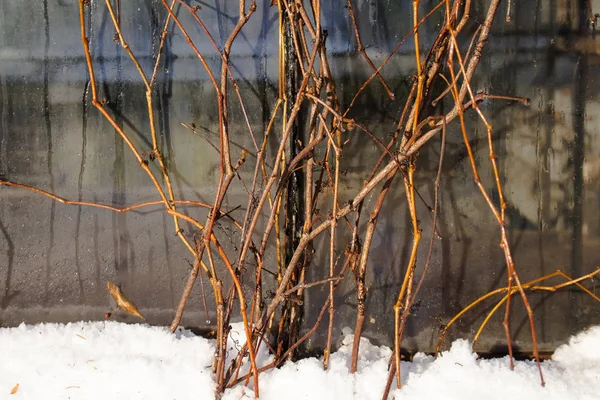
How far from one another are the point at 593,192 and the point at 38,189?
9.18 feet

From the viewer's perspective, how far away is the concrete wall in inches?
89.7

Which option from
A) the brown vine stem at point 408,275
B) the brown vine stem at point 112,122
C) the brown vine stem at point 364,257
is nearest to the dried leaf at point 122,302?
the brown vine stem at point 112,122

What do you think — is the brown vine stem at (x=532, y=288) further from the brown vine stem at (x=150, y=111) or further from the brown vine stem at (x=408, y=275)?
the brown vine stem at (x=150, y=111)

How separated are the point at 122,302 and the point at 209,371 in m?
0.61

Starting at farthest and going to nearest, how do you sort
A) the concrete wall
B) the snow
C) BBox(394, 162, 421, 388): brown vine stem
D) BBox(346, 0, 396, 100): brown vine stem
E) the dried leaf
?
the dried leaf → the concrete wall → BBox(346, 0, 396, 100): brown vine stem → the snow → BBox(394, 162, 421, 388): brown vine stem

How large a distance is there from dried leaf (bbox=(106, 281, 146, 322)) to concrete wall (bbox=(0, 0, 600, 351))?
1.7 inches

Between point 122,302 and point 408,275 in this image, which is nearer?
point 408,275

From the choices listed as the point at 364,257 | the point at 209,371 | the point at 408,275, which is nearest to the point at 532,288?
the point at 408,275

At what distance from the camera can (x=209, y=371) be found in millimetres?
2170

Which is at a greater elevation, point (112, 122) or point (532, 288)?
point (112, 122)

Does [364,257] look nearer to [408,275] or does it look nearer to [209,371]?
[408,275]

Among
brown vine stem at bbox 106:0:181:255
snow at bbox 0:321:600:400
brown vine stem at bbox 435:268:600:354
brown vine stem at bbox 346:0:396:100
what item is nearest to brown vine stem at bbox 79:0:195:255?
brown vine stem at bbox 106:0:181:255

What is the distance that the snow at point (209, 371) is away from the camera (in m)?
2.06

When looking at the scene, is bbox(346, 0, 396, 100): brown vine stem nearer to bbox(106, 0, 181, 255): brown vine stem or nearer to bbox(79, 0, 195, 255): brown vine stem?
bbox(106, 0, 181, 255): brown vine stem
